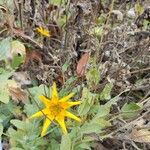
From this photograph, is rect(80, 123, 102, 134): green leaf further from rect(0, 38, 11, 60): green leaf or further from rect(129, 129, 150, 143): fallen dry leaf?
rect(0, 38, 11, 60): green leaf

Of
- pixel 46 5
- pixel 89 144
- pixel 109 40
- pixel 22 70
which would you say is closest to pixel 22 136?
pixel 89 144

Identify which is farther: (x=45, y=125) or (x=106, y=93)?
(x=106, y=93)

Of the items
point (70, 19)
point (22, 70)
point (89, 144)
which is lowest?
point (89, 144)

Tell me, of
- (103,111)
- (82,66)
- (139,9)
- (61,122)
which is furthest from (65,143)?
(139,9)

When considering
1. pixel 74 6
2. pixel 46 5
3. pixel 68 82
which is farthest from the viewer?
pixel 46 5

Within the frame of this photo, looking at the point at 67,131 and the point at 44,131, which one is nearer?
the point at 44,131

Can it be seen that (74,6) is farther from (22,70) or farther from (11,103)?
(11,103)

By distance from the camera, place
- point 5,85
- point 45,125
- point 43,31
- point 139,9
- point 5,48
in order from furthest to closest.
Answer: point 139,9 → point 43,31 → point 5,48 → point 5,85 → point 45,125

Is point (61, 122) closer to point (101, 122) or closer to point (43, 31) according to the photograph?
point (101, 122)
